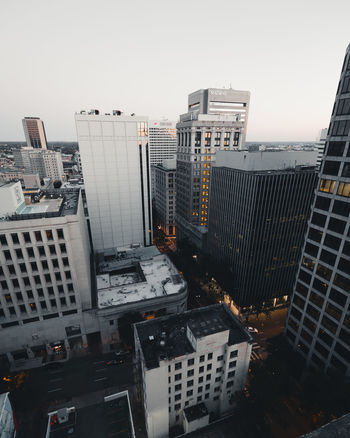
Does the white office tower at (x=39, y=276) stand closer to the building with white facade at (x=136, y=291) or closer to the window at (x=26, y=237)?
the window at (x=26, y=237)

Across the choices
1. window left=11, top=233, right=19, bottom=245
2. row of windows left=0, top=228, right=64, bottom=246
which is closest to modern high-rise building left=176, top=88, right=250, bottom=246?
row of windows left=0, top=228, right=64, bottom=246

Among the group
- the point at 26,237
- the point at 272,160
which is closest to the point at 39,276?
the point at 26,237

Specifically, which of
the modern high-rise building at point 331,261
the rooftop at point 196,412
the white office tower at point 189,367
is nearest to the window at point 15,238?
the white office tower at point 189,367

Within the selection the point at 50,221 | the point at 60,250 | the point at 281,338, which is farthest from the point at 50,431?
the point at 281,338

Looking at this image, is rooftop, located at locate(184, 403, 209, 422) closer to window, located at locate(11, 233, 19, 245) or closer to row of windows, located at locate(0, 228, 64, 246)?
row of windows, located at locate(0, 228, 64, 246)

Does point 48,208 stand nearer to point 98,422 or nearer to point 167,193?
point 98,422

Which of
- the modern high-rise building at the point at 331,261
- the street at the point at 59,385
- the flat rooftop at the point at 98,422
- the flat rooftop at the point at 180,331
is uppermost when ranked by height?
the modern high-rise building at the point at 331,261
